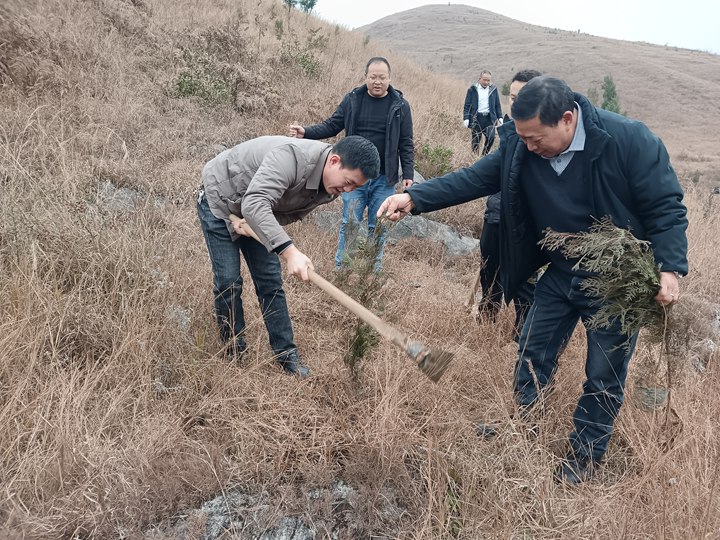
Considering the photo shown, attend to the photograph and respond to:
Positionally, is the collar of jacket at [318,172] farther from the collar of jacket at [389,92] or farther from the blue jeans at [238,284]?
the collar of jacket at [389,92]

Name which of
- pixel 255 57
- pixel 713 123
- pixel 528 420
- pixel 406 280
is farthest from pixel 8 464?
pixel 713 123

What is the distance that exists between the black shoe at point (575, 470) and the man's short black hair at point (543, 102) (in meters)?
1.66

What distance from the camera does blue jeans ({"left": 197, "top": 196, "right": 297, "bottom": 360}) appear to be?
3088mm

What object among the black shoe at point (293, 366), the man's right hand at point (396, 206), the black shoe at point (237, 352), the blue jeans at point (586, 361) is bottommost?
the black shoe at point (293, 366)

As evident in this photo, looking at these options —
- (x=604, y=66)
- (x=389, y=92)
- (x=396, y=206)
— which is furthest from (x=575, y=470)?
(x=604, y=66)

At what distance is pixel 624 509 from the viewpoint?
7.27 feet

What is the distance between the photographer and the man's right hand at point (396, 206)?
9.40 feet

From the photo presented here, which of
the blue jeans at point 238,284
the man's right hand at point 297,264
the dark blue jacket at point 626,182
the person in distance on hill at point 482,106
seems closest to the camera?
the dark blue jacket at point 626,182

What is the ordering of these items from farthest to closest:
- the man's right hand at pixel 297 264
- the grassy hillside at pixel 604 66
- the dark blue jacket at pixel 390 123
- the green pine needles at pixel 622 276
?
the grassy hillside at pixel 604 66 → the dark blue jacket at pixel 390 123 → the man's right hand at pixel 297 264 → the green pine needles at pixel 622 276

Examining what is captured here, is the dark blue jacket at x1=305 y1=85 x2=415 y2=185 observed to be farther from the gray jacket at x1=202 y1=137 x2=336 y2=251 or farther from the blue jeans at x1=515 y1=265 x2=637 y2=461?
the blue jeans at x1=515 y1=265 x2=637 y2=461

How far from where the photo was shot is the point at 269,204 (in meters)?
2.63

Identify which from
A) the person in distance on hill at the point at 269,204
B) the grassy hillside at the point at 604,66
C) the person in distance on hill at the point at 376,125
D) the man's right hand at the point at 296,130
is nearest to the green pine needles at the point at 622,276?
the person in distance on hill at the point at 269,204

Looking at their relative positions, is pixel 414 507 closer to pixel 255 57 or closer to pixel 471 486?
pixel 471 486

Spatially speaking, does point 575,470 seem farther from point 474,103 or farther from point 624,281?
Result: point 474,103
